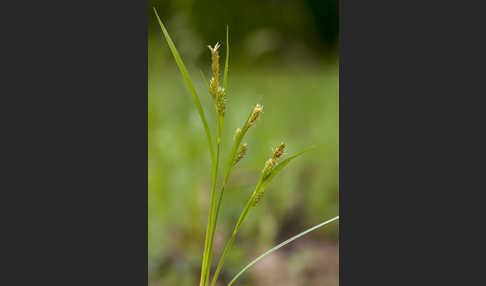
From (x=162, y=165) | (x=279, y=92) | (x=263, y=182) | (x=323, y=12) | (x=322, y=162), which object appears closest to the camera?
(x=263, y=182)

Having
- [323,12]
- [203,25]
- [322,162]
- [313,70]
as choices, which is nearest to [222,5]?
[203,25]

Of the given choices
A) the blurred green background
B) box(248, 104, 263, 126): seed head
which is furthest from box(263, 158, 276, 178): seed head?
the blurred green background

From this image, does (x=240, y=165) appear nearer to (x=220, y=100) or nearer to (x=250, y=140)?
(x=250, y=140)

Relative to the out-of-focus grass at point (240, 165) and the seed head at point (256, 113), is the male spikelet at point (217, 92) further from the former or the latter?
the out-of-focus grass at point (240, 165)

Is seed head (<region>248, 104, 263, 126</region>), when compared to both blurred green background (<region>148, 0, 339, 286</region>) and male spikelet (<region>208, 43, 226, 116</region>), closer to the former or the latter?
male spikelet (<region>208, 43, 226, 116</region>)

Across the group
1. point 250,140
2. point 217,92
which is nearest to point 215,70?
point 217,92

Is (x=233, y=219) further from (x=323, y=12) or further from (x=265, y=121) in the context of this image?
(x=323, y=12)

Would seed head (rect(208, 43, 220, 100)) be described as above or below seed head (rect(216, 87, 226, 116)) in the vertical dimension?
above

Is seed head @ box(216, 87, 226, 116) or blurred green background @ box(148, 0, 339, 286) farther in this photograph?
blurred green background @ box(148, 0, 339, 286)
